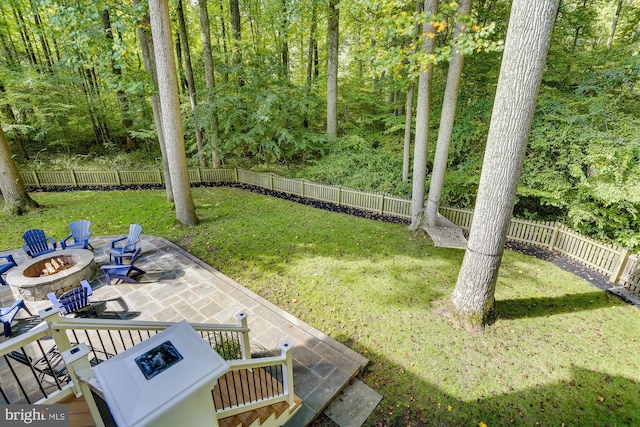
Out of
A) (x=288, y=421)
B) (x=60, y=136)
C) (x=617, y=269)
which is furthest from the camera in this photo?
(x=60, y=136)

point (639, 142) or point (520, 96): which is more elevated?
point (520, 96)

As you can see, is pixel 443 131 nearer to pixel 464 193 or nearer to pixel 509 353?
pixel 464 193

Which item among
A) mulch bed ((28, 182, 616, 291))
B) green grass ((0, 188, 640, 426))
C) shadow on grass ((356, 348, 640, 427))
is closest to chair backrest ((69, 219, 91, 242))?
green grass ((0, 188, 640, 426))

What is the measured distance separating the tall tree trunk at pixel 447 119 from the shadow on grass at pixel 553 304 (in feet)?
11.0

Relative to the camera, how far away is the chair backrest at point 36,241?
6.72 m

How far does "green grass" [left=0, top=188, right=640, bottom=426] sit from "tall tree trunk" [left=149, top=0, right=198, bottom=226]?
818mm

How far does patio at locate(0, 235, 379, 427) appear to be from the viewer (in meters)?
4.10

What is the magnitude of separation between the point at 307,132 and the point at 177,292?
10039mm

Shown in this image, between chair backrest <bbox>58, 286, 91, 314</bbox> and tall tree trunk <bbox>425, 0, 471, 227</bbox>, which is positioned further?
tall tree trunk <bbox>425, 0, 471, 227</bbox>

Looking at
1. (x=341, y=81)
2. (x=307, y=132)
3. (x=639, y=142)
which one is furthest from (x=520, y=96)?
(x=341, y=81)

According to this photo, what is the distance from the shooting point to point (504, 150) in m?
4.53

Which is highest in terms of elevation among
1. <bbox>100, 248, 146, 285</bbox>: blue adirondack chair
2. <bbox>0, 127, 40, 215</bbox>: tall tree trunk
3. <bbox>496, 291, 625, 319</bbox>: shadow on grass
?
<bbox>0, 127, 40, 215</bbox>: tall tree trunk

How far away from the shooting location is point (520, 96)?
4285 mm

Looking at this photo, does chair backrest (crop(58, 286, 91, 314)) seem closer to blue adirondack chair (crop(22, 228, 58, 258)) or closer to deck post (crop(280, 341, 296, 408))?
blue adirondack chair (crop(22, 228, 58, 258))
